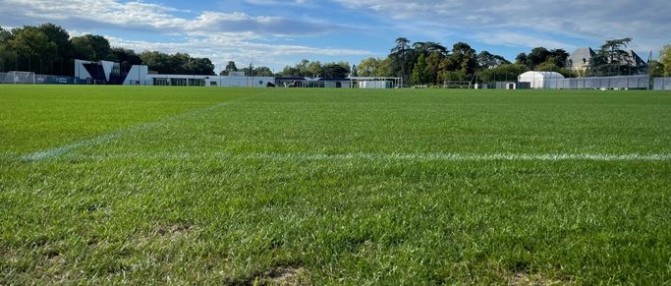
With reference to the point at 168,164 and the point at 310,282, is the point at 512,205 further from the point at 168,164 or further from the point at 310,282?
the point at 168,164

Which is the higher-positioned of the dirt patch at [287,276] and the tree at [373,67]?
the tree at [373,67]

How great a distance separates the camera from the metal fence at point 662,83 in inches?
2286

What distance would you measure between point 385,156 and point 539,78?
10179 centimetres

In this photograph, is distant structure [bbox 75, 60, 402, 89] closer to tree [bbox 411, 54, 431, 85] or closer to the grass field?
tree [bbox 411, 54, 431, 85]

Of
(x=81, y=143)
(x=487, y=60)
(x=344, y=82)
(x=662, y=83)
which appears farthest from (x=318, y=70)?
(x=81, y=143)

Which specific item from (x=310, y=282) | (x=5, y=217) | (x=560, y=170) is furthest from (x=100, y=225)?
(x=560, y=170)

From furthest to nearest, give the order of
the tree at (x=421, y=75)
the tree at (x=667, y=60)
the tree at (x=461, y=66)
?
the tree at (x=421, y=75), the tree at (x=461, y=66), the tree at (x=667, y=60)

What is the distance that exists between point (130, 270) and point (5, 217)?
1.19 m

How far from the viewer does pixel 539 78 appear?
99688 mm

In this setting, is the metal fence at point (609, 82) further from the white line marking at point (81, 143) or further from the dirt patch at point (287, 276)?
the dirt patch at point (287, 276)

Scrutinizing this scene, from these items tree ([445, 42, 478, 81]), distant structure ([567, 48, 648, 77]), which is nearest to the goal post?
tree ([445, 42, 478, 81])

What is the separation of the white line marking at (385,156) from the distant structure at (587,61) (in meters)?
113

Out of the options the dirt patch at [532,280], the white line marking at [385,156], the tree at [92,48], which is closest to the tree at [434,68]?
the tree at [92,48]

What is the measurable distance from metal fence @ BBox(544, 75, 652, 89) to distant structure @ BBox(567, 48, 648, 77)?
3089 centimetres
